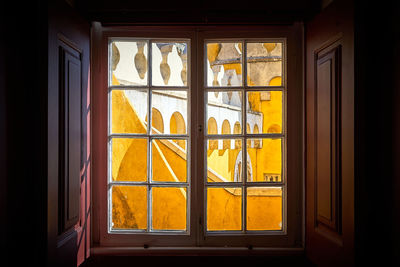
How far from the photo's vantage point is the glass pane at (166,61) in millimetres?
2436

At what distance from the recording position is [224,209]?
2.45 m

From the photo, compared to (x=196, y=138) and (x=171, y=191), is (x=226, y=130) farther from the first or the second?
(x=171, y=191)

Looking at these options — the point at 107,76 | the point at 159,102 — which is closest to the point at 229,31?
the point at 159,102

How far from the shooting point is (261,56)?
2.44 metres

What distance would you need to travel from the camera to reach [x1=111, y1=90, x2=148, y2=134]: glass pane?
7.97 ft

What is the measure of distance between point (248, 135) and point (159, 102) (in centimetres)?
70

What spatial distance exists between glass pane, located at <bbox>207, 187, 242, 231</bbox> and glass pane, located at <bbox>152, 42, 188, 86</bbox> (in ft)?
2.81

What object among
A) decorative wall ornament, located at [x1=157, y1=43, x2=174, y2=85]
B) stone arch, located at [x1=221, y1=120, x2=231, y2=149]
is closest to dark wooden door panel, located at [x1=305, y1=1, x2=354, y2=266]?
stone arch, located at [x1=221, y1=120, x2=231, y2=149]

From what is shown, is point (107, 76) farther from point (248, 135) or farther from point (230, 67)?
point (248, 135)
